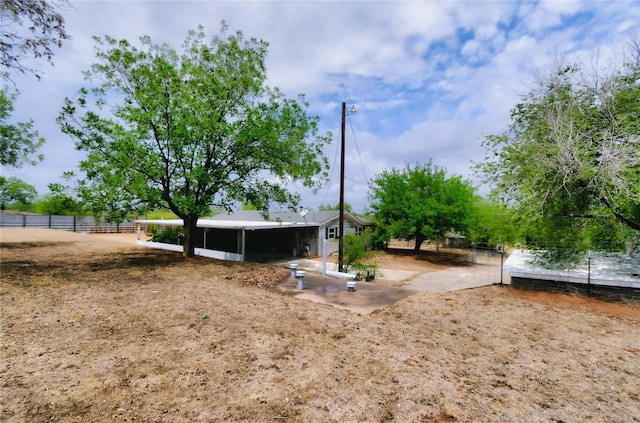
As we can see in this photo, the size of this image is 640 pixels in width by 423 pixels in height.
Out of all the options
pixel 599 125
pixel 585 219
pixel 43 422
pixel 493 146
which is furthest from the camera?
pixel 493 146

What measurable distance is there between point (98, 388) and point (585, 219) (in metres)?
14.0

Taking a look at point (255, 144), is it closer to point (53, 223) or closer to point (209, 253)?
point (209, 253)

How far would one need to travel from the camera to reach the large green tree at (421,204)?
21.9 m

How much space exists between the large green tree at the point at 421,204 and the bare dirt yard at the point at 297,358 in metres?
13.9

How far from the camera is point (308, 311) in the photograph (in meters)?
7.07

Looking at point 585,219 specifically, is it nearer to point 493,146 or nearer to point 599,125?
point 599,125

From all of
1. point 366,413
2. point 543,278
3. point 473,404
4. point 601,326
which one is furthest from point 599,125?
point 366,413

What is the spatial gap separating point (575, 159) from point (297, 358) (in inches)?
378

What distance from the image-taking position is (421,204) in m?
22.3

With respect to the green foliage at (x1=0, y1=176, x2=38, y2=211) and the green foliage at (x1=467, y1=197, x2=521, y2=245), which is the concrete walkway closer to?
the green foliage at (x1=467, y1=197, x2=521, y2=245)

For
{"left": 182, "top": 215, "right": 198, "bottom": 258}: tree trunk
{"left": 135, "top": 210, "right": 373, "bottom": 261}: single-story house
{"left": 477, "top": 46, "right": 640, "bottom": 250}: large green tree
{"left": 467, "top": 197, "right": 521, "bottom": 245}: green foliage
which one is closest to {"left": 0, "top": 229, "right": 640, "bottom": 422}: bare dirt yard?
{"left": 477, "top": 46, "right": 640, "bottom": 250}: large green tree

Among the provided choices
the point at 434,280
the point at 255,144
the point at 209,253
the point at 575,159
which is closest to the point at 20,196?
the point at 209,253

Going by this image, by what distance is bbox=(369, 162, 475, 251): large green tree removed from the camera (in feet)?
71.9

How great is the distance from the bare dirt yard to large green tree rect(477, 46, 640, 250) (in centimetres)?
332
